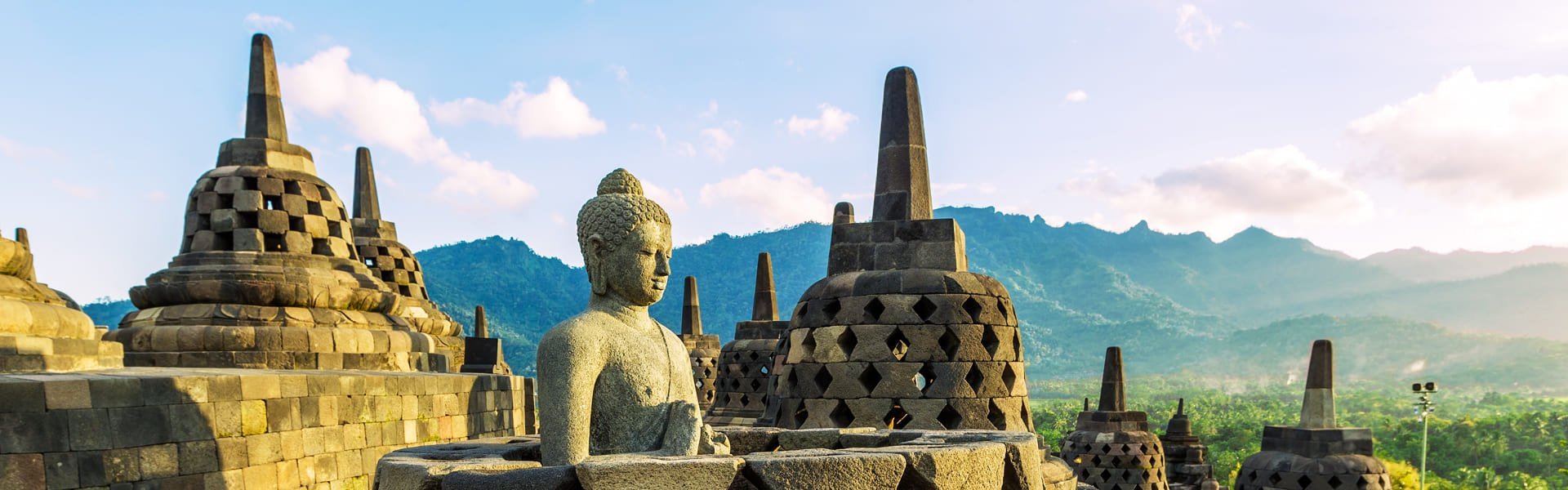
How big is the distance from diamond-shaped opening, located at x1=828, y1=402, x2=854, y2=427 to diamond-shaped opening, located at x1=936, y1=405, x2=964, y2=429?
2.01ft

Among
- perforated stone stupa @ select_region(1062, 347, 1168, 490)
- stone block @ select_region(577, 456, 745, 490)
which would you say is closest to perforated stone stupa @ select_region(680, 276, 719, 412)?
perforated stone stupa @ select_region(1062, 347, 1168, 490)

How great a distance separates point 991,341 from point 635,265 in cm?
386

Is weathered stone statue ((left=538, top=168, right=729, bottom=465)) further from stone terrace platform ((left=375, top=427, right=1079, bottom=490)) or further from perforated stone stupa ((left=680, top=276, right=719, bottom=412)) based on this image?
perforated stone stupa ((left=680, top=276, right=719, bottom=412))

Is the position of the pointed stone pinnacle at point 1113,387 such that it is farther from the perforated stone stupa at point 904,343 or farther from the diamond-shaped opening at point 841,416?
the diamond-shaped opening at point 841,416

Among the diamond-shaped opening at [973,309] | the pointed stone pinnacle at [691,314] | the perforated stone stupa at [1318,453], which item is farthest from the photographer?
the pointed stone pinnacle at [691,314]

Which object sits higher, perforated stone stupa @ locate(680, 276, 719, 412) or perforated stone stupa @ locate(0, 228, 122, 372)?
perforated stone stupa @ locate(0, 228, 122, 372)

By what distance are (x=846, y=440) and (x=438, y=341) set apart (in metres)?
10.7

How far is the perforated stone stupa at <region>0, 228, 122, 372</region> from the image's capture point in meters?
6.53

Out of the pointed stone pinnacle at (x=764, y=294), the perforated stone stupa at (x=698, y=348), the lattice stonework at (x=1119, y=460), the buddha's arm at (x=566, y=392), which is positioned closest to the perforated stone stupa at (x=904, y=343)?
the buddha's arm at (x=566, y=392)

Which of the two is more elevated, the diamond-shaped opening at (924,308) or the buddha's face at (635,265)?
the buddha's face at (635,265)

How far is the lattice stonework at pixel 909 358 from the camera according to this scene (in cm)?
718

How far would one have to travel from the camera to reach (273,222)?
10.8 meters

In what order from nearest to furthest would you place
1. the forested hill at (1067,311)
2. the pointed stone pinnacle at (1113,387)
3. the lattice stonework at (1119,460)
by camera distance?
the lattice stonework at (1119,460), the pointed stone pinnacle at (1113,387), the forested hill at (1067,311)

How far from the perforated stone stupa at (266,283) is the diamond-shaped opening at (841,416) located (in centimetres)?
515
